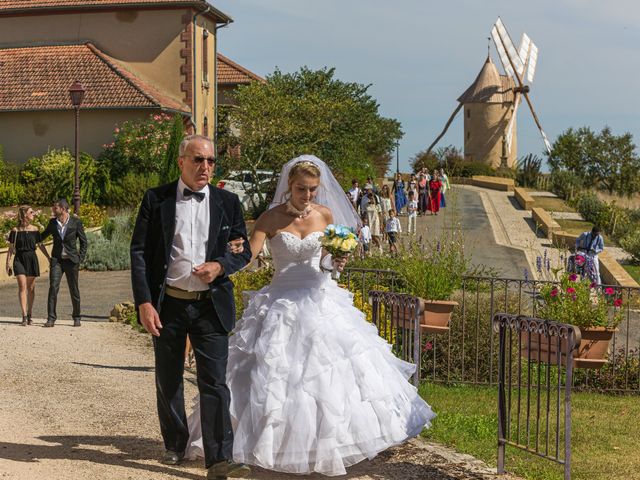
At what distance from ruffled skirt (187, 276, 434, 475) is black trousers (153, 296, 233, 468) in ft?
0.74

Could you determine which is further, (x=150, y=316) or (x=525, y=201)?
(x=525, y=201)

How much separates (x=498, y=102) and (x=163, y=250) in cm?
7809

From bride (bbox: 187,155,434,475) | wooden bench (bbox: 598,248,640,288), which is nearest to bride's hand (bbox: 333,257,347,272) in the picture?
bride (bbox: 187,155,434,475)

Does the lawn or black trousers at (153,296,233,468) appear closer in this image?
black trousers at (153,296,233,468)

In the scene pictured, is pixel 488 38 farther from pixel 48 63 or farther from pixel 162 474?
pixel 162 474

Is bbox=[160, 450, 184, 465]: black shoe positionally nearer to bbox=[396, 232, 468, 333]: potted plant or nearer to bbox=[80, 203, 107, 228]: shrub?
bbox=[396, 232, 468, 333]: potted plant

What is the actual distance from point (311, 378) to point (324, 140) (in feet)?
116

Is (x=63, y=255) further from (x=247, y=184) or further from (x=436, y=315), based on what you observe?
(x=247, y=184)

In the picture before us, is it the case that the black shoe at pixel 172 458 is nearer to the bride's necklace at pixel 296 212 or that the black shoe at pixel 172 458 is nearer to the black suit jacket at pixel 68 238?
the bride's necklace at pixel 296 212

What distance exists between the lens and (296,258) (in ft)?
24.3

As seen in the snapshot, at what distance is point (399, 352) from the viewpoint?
503 inches

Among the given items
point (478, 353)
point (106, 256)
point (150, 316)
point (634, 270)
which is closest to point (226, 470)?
point (150, 316)

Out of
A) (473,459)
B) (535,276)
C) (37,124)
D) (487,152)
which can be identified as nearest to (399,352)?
(473,459)

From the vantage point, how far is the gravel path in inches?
266
